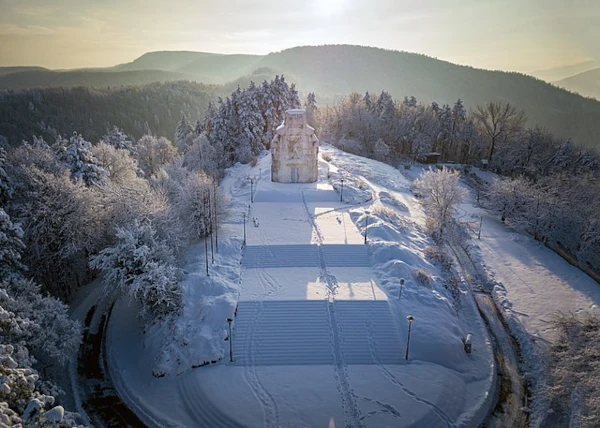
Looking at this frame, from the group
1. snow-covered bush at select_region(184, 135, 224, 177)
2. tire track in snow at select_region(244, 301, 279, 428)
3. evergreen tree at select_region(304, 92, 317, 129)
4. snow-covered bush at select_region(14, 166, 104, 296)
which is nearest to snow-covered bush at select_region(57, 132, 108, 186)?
snow-covered bush at select_region(14, 166, 104, 296)

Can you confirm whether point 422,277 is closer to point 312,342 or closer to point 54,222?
point 312,342

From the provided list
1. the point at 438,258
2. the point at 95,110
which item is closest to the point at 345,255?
the point at 438,258

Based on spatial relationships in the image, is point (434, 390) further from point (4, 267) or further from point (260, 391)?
point (4, 267)

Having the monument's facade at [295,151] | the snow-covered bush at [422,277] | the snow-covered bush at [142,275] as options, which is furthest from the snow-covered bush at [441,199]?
the snow-covered bush at [142,275]

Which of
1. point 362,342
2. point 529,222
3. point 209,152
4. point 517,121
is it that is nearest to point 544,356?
point 362,342

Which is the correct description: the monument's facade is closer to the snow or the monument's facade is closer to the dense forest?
the dense forest
